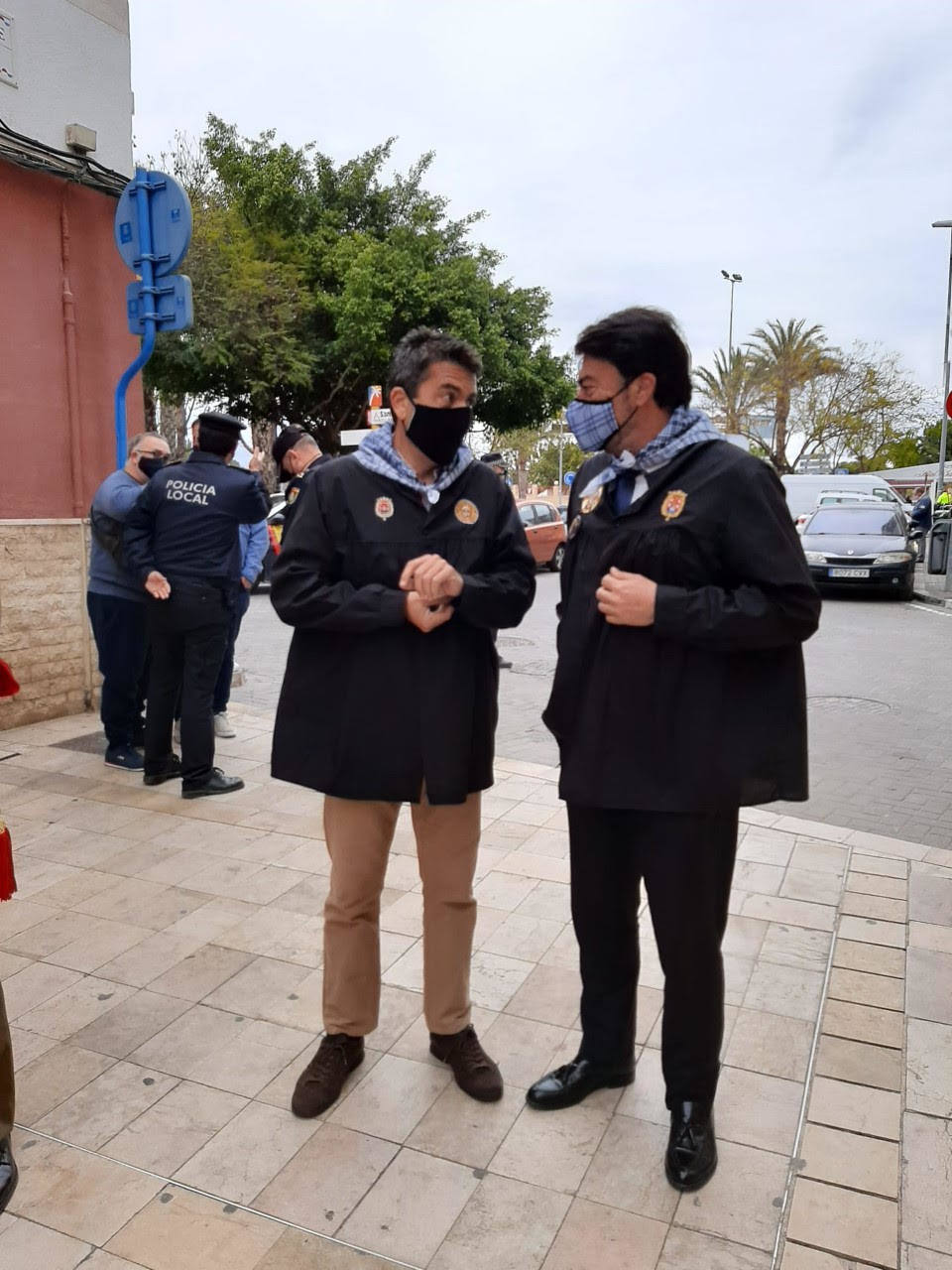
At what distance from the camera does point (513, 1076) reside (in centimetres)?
298

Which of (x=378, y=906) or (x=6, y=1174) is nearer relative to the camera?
(x=6, y=1174)

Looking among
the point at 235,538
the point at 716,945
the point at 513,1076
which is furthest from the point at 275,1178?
the point at 235,538

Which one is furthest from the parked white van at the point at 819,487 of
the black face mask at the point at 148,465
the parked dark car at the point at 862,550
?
the black face mask at the point at 148,465

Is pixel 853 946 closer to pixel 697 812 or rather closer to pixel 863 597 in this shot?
pixel 697 812

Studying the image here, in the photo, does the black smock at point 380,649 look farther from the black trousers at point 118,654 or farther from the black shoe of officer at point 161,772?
the black trousers at point 118,654

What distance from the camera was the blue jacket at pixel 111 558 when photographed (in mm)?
5953

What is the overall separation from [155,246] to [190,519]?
2374 millimetres

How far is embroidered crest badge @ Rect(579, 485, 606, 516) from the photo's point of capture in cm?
259

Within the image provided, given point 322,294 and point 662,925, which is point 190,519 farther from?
point 322,294

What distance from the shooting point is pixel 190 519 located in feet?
18.0

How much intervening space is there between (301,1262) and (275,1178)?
0.29 metres

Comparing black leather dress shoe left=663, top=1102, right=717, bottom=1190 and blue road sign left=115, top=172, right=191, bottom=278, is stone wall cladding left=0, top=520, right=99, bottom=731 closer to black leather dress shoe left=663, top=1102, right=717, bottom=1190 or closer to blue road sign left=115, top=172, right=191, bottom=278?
blue road sign left=115, top=172, right=191, bottom=278

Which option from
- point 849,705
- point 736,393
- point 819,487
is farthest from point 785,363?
point 849,705

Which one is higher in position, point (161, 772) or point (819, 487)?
point (819, 487)
